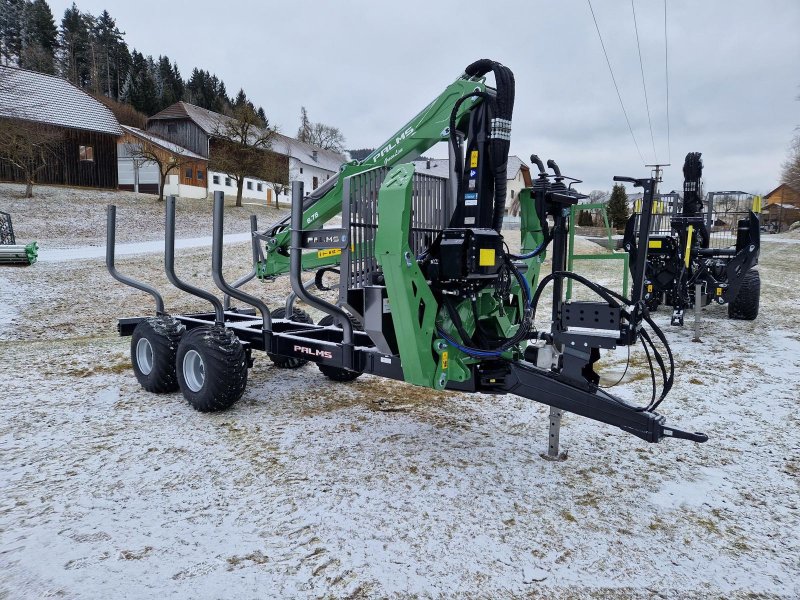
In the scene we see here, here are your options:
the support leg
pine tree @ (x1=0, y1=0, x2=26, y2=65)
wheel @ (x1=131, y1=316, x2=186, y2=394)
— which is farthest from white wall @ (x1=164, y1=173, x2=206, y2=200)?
pine tree @ (x1=0, y1=0, x2=26, y2=65)

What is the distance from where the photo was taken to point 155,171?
38625 millimetres

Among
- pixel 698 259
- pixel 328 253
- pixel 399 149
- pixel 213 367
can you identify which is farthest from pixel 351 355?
pixel 698 259

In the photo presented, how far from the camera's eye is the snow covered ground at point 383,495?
9.20ft

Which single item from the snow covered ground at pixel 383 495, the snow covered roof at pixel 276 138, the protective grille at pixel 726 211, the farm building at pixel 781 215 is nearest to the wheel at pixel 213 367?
the snow covered ground at pixel 383 495

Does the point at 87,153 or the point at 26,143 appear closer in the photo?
the point at 26,143

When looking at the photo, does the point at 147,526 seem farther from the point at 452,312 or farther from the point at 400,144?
the point at 400,144

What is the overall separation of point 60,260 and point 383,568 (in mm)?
16259

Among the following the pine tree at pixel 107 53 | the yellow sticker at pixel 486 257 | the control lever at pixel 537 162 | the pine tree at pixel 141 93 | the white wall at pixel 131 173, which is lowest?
the yellow sticker at pixel 486 257

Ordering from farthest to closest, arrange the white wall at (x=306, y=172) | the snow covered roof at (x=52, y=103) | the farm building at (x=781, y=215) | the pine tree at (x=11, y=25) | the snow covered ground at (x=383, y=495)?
the pine tree at (x=11, y=25), the white wall at (x=306, y=172), the farm building at (x=781, y=215), the snow covered roof at (x=52, y=103), the snow covered ground at (x=383, y=495)

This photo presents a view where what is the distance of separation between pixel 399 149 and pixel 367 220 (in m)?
1.00

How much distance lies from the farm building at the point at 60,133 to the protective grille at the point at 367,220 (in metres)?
30.3

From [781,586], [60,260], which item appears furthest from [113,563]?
[60,260]

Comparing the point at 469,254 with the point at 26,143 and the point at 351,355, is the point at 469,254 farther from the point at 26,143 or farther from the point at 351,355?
the point at 26,143

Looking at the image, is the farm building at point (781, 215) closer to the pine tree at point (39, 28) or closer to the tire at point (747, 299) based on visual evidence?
the tire at point (747, 299)
